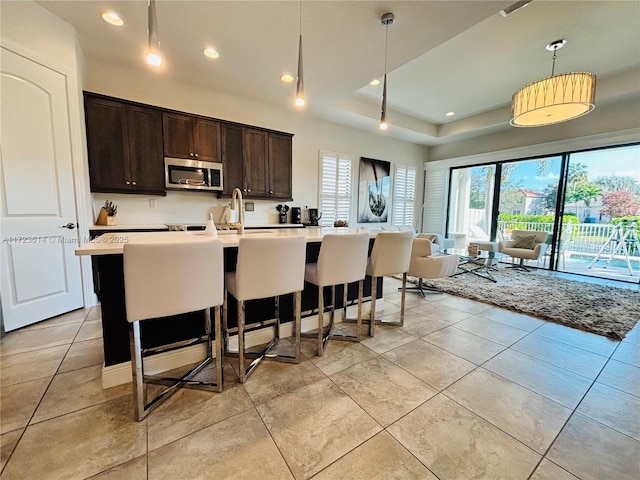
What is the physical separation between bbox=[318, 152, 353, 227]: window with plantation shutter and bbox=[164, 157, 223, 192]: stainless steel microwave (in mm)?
2035

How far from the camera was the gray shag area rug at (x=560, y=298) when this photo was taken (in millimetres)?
2717

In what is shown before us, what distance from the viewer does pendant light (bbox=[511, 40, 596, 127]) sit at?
2.63 meters

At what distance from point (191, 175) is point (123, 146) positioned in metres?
0.79

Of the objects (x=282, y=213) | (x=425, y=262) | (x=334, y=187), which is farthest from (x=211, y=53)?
(x=425, y=262)

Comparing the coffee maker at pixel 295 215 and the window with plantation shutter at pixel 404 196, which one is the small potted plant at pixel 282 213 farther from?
the window with plantation shutter at pixel 404 196

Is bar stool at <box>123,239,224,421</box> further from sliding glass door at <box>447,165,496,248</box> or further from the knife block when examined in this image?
sliding glass door at <box>447,165,496,248</box>

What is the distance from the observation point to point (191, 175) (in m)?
3.63

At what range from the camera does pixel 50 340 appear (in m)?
2.25

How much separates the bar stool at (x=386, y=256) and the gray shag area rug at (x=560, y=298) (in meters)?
1.71

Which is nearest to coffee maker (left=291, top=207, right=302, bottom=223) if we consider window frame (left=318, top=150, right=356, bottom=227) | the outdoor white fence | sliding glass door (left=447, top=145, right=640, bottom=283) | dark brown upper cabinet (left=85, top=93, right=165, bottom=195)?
window frame (left=318, top=150, right=356, bottom=227)

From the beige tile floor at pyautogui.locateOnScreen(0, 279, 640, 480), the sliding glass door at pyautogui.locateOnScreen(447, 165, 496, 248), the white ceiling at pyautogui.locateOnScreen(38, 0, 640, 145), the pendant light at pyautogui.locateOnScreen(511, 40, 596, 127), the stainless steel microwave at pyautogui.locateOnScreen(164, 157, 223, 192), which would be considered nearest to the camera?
the beige tile floor at pyautogui.locateOnScreen(0, 279, 640, 480)

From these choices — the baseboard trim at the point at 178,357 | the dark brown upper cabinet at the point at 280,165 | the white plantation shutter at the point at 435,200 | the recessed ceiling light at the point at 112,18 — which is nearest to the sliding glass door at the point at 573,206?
the white plantation shutter at the point at 435,200

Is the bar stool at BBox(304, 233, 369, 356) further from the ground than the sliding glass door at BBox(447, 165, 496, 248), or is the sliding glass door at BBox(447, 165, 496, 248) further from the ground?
the sliding glass door at BBox(447, 165, 496, 248)

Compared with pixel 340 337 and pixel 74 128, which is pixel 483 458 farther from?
pixel 74 128
